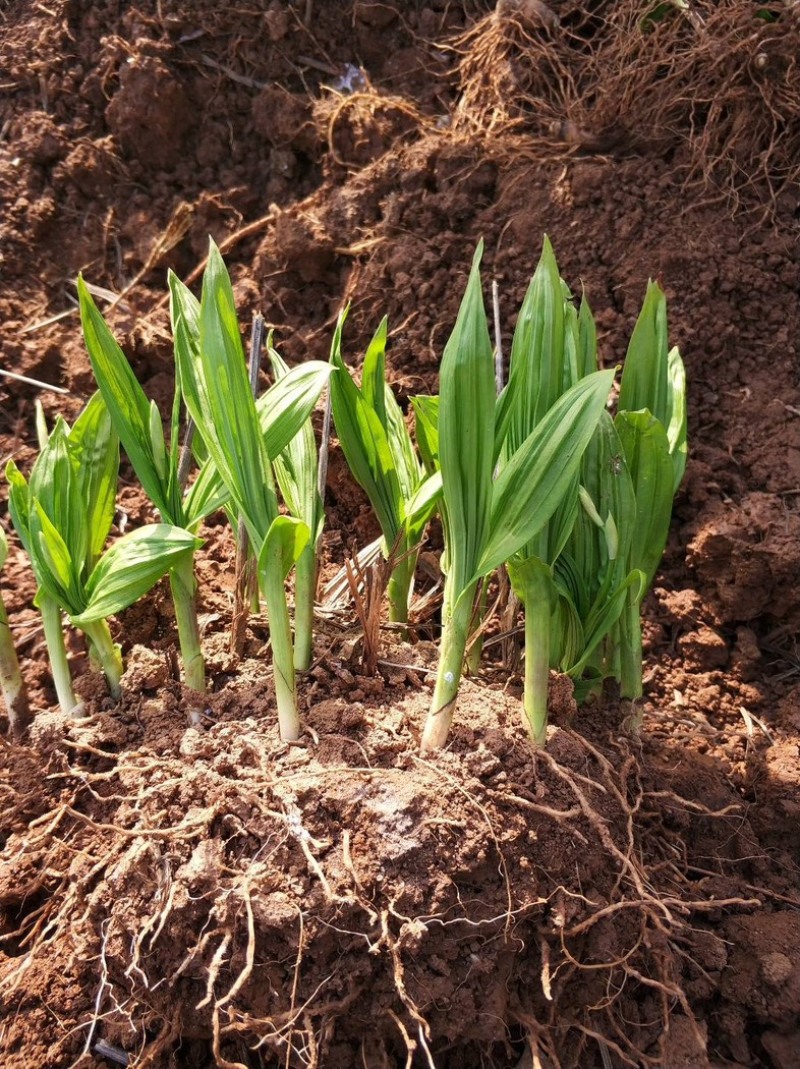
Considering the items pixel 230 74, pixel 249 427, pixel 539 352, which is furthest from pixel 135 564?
pixel 230 74

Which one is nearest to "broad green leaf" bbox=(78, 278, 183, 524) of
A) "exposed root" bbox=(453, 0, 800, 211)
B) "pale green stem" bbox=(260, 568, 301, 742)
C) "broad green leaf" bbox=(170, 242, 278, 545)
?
"broad green leaf" bbox=(170, 242, 278, 545)

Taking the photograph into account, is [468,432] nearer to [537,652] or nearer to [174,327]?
[537,652]

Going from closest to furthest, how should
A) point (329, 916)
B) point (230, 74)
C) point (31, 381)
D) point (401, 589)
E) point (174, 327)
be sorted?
point (329, 916) < point (174, 327) < point (401, 589) < point (31, 381) < point (230, 74)

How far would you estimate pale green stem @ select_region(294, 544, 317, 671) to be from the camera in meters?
1.30

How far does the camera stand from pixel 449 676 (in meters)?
1.17

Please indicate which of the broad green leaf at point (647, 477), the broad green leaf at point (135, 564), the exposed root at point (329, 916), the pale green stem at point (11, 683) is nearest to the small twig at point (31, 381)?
the pale green stem at point (11, 683)

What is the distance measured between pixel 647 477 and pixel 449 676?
44cm

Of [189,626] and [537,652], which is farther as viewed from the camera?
[189,626]

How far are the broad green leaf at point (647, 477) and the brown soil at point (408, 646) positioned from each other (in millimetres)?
242

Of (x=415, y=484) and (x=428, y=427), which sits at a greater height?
(x=428, y=427)

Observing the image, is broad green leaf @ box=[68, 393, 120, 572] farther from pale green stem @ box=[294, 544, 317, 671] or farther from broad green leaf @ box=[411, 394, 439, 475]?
broad green leaf @ box=[411, 394, 439, 475]

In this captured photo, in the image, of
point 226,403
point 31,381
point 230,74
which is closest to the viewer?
point 226,403

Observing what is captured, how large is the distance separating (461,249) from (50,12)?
1.19 m

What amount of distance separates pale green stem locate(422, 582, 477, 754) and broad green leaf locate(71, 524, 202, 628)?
38 centimetres
